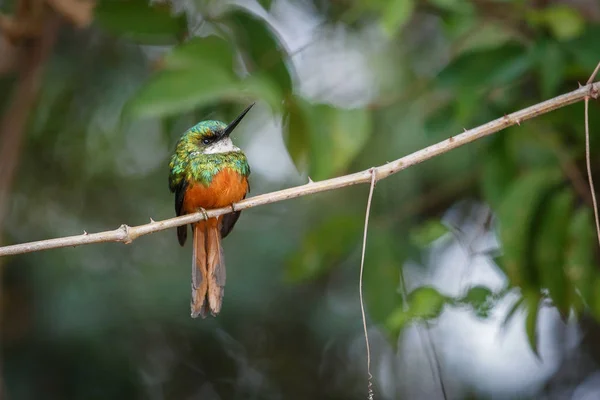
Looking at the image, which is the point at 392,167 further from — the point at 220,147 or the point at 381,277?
the point at 381,277

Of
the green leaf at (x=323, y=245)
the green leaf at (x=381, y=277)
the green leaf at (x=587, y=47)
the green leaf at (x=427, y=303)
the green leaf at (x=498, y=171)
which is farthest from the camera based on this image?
the green leaf at (x=323, y=245)

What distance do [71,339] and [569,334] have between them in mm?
2370

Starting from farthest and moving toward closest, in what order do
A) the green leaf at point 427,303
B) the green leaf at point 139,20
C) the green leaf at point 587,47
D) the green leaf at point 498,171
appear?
1. the green leaf at point 498,171
2. the green leaf at point 139,20
3. the green leaf at point 587,47
4. the green leaf at point 427,303

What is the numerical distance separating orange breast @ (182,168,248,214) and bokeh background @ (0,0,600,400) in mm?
207

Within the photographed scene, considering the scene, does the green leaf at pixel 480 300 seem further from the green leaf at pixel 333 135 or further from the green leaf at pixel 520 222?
the green leaf at pixel 333 135

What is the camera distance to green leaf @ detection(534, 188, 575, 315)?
107 inches

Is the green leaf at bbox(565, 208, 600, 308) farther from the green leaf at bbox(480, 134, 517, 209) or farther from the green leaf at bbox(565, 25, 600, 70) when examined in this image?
the green leaf at bbox(565, 25, 600, 70)

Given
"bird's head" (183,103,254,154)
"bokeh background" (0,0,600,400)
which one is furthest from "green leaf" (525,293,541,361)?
"bird's head" (183,103,254,154)

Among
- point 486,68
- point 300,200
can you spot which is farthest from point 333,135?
point 300,200

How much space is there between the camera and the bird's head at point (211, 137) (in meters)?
2.82

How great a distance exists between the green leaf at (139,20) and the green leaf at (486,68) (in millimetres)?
935

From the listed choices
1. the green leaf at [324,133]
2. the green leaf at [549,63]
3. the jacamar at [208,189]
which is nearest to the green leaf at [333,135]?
the green leaf at [324,133]

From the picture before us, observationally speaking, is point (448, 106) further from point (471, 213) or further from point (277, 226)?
point (277, 226)

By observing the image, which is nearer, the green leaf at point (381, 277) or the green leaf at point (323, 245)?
the green leaf at point (381, 277)
